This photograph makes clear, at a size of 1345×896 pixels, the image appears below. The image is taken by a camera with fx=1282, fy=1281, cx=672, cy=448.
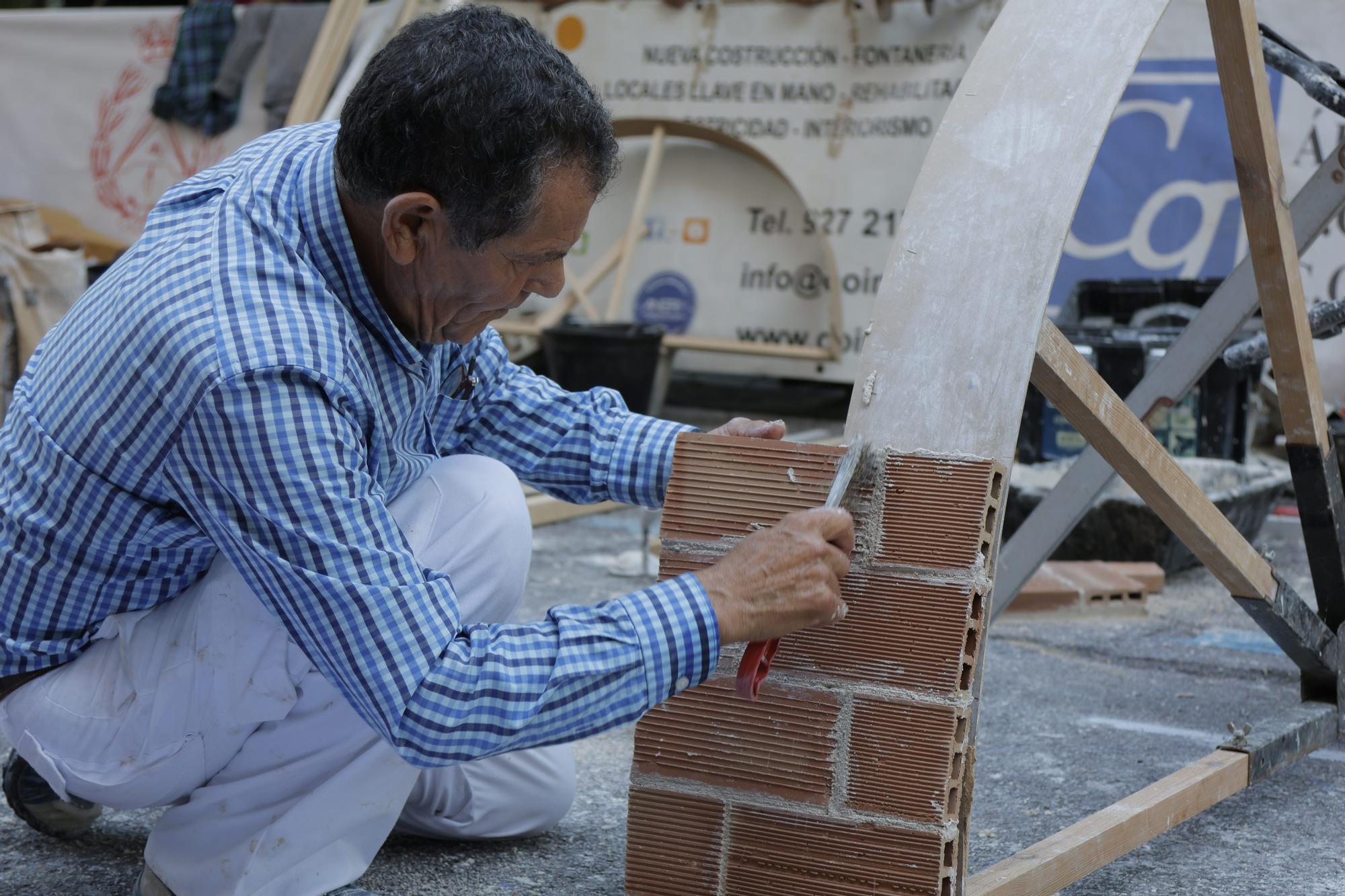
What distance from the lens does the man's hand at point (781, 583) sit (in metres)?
1.37

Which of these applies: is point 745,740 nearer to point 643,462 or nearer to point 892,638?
Result: point 892,638

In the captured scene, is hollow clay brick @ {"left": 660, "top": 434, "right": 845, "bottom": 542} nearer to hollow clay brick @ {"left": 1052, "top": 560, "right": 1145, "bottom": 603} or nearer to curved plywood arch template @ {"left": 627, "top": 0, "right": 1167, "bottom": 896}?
curved plywood arch template @ {"left": 627, "top": 0, "right": 1167, "bottom": 896}

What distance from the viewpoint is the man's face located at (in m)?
1.46

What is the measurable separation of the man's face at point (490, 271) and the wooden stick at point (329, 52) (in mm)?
4788

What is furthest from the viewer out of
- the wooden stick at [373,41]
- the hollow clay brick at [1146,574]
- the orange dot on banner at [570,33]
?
the orange dot on banner at [570,33]

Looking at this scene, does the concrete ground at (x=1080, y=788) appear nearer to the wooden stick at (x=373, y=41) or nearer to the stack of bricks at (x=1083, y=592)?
the stack of bricks at (x=1083, y=592)

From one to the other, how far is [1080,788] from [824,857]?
986 millimetres

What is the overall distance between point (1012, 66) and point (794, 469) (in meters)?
0.59

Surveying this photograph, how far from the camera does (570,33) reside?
7004mm

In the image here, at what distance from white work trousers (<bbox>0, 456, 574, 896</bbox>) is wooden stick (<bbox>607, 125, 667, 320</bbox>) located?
4.80 metres

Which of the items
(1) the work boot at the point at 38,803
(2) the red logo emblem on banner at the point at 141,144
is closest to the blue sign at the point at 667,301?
(2) the red logo emblem on banner at the point at 141,144

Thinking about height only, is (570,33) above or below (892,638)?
above

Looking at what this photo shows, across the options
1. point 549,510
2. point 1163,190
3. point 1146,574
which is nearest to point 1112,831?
point 1146,574

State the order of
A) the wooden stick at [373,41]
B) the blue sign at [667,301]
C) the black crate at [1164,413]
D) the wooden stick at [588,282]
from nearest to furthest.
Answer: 1. the black crate at [1164,413]
2. the wooden stick at [373,41]
3. the wooden stick at [588,282]
4. the blue sign at [667,301]
